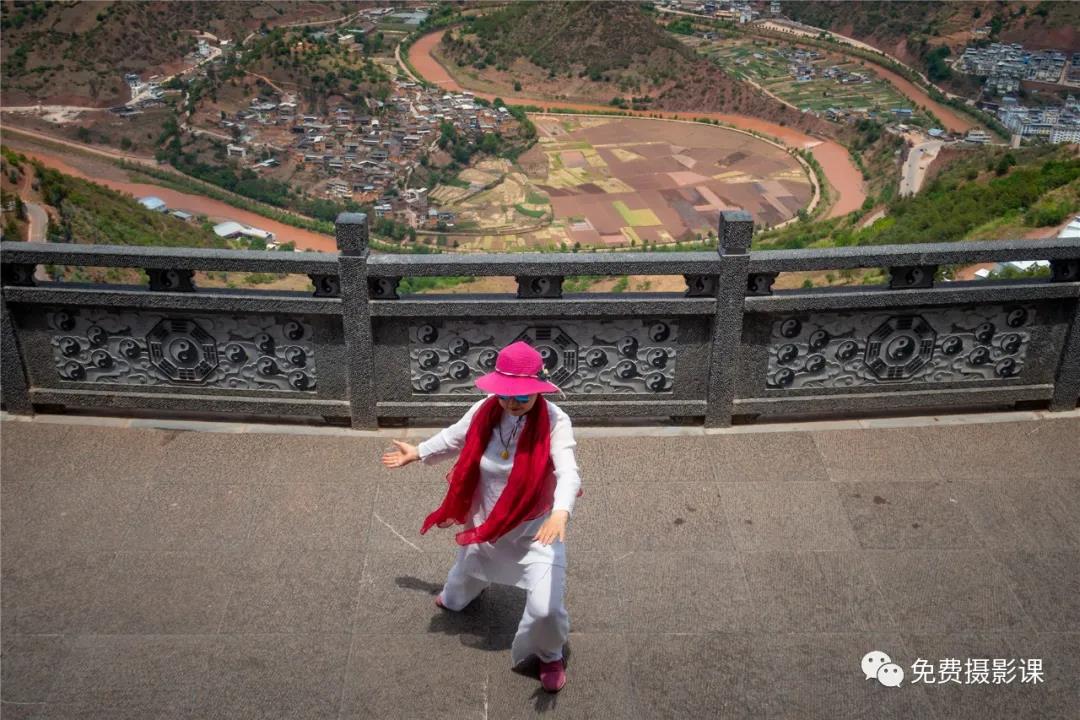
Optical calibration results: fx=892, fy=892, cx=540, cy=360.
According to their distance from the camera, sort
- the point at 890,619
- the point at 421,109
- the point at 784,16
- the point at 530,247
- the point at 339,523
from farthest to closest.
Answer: the point at 784,16 < the point at 421,109 < the point at 530,247 < the point at 339,523 < the point at 890,619

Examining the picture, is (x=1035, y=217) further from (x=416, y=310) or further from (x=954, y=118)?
(x=954, y=118)

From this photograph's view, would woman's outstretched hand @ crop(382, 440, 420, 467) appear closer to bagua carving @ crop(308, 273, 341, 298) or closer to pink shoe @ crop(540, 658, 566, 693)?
pink shoe @ crop(540, 658, 566, 693)

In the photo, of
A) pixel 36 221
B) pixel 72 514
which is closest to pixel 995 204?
pixel 72 514

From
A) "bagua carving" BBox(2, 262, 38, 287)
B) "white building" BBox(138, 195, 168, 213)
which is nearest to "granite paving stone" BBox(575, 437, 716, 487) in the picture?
"bagua carving" BBox(2, 262, 38, 287)

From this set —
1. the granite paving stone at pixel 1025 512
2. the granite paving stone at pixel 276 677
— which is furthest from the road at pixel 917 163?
the granite paving stone at pixel 276 677

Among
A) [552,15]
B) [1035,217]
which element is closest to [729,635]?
[1035,217]

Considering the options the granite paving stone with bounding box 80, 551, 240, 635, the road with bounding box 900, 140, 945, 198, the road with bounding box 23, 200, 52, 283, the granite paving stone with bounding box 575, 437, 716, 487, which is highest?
the granite paving stone with bounding box 575, 437, 716, 487

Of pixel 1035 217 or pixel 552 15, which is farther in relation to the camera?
pixel 552 15
